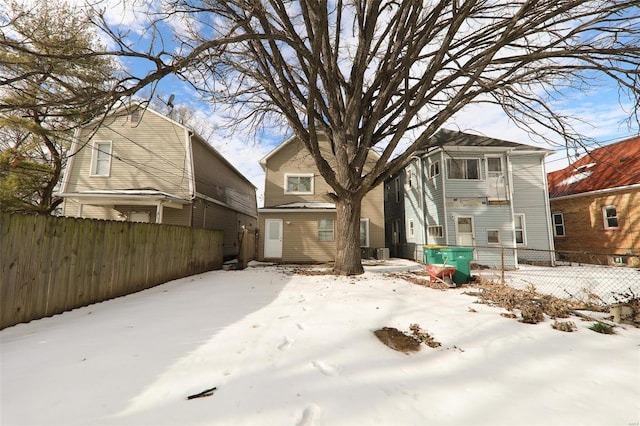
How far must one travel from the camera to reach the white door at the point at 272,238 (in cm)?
1420

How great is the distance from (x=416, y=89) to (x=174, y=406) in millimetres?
9523

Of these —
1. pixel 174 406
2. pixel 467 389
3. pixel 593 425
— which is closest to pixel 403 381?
pixel 467 389

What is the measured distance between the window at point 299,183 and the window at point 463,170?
7788 millimetres

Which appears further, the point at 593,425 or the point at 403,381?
the point at 403,381

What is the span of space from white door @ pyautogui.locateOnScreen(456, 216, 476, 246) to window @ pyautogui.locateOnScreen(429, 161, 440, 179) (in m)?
2.71

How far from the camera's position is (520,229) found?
1394 cm

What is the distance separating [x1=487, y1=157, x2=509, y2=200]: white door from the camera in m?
13.2

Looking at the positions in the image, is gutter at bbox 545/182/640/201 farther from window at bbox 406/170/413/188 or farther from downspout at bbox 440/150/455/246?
window at bbox 406/170/413/188

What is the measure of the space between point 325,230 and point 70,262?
36.3ft

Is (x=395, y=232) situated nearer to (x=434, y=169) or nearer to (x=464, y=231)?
(x=464, y=231)

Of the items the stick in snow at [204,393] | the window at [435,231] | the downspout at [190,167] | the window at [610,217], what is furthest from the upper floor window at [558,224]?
the downspout at [190,167]

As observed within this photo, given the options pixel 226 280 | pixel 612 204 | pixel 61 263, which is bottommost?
pixel 226 280

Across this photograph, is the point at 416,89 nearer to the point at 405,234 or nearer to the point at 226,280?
the point at 226,280

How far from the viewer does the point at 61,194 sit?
1120 cm
